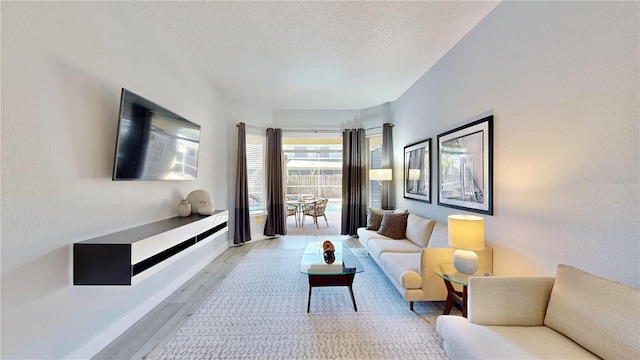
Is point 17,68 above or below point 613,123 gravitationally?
above

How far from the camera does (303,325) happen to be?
213 centimetres

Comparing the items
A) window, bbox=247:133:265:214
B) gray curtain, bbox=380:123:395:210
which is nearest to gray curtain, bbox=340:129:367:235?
gray curtain, bbox=380:123:395:210

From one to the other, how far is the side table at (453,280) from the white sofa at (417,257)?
0.08 meters

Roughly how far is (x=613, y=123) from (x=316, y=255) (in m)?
2.67

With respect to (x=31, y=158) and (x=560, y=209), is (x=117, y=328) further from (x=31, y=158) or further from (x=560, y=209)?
(x=560, y=209)

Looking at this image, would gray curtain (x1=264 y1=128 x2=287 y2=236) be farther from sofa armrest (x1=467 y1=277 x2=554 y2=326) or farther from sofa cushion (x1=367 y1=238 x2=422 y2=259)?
sofa armrest (x1=467 y1=277 x2=554 y2=326)

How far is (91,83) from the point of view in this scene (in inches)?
70.4

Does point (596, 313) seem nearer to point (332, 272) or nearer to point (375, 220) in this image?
point (332, 272)

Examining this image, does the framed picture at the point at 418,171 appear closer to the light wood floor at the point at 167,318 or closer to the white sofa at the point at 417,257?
the white sofa at the point at 417,257

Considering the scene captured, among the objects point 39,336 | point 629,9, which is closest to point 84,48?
point 39,336

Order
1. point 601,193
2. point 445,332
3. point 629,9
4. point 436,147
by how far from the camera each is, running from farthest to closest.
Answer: point 436,147 < point 445,332 < point 601,193 < point 629,9

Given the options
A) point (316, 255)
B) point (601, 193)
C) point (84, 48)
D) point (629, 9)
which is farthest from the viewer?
point (316, 255)

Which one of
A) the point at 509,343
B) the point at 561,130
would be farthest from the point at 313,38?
the point at 509,343

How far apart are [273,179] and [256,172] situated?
433 millimetres
